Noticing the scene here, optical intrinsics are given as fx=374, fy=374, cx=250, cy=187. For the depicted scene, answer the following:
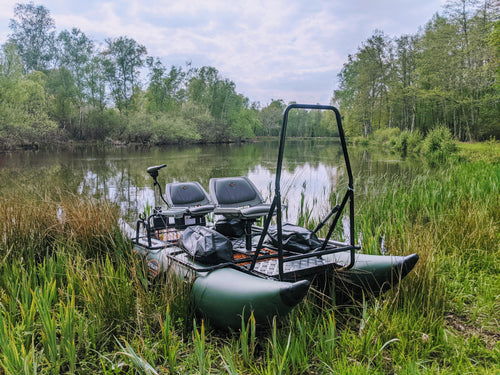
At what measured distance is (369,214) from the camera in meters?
6.32

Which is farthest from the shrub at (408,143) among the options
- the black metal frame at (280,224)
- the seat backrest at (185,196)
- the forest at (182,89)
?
the black metal frame at (280,224)

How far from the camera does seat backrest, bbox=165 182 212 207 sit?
191 inches

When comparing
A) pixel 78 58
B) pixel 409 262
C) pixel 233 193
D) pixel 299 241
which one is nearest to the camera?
pixel 409 262

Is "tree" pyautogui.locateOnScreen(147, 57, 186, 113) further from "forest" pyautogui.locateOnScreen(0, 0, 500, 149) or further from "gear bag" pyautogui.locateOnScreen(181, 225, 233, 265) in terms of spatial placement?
"gear bag" pyautogui.locateOnScreen(181, 225, 233, 265)

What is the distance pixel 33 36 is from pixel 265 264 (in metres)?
47.6

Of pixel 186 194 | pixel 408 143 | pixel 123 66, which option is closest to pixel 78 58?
pixel 123 66

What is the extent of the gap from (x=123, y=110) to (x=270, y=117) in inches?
1598

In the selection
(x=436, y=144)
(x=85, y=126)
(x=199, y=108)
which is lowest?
(x=436, y=144)

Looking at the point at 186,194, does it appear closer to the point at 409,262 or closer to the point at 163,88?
the point at 409,262

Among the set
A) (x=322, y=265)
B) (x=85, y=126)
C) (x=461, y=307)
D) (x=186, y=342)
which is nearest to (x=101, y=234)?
(x=186, y=342)

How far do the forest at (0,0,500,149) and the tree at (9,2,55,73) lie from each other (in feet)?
0.34

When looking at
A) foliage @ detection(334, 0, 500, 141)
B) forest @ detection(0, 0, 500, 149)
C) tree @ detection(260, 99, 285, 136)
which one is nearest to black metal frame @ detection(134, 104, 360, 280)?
foliage @ detection(334, 0, 500, 141)

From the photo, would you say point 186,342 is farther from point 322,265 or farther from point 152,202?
point 152,202

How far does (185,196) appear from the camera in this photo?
4918mm
